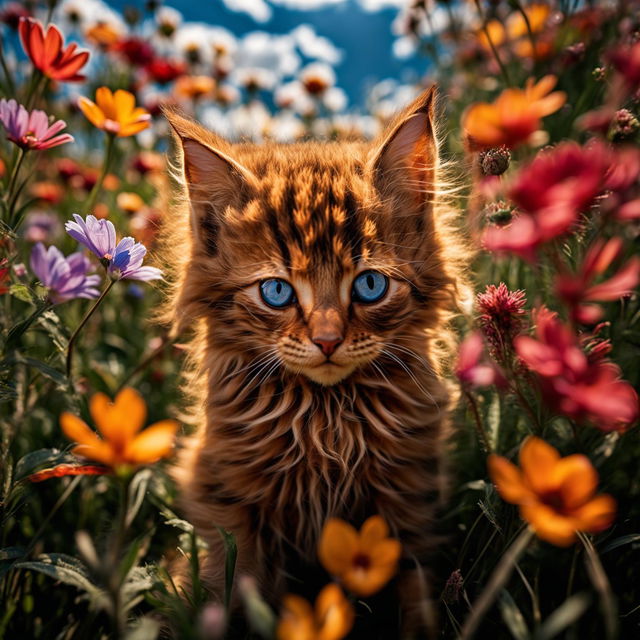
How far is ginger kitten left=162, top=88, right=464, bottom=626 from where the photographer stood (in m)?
1.35

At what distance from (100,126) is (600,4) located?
311 cm

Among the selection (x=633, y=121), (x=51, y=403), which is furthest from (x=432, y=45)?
(x=51, y=403)

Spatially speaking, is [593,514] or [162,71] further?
[162,71]

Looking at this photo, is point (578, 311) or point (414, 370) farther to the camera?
point (414, 370)

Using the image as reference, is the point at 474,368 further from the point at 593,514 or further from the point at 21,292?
the point at 21,292

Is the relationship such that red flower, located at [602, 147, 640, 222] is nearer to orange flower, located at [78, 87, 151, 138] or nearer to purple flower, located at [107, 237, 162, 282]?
purple flower, located at [107, 237, 162, 282]

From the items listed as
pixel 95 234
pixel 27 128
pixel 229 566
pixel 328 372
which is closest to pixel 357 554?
pixel 229 566

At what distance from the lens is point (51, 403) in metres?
2.09

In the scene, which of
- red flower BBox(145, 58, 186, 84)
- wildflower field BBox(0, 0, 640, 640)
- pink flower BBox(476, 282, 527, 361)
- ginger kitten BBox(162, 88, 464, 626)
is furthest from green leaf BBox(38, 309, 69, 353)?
red flower BBox(145, 58, 186, 84)

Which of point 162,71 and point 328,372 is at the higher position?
point 162,71

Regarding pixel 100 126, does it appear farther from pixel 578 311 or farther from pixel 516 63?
pixel 516 63

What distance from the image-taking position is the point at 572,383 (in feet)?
2.28

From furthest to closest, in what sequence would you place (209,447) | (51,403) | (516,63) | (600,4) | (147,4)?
1. (147,4)
2. (516,63)
3. (600,4)
4. (51,403)
5. (209,447)

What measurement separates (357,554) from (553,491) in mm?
270
